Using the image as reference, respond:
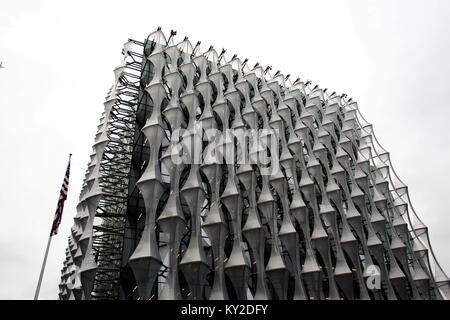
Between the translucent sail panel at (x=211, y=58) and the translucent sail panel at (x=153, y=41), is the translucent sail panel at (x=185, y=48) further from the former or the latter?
the translucent sail panel at (x=211, y=58)

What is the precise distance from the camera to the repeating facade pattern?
85.3 ft

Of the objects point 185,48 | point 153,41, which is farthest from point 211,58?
point 153,41

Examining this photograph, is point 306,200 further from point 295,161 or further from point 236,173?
point 236,173

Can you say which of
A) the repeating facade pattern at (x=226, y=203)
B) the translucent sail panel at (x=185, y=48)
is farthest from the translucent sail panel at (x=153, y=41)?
the translucent sail panel at (x=185, y=48)

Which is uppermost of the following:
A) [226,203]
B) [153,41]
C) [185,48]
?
[185,48]

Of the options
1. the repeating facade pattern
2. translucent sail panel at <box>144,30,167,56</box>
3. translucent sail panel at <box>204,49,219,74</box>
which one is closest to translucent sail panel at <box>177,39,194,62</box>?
the repeating facade pattern

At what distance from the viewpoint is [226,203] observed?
2889cm

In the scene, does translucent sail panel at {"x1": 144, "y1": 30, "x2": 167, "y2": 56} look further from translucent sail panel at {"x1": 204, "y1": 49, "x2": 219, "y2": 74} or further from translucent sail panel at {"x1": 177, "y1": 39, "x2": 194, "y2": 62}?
translucent sail panel at {"x1": 204, "y1": 49, "x2": 219, "y2": 74}

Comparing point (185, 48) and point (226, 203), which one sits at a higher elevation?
point (185, 48)

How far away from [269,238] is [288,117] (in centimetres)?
1440

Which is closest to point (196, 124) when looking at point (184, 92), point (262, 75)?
point (184, 92)

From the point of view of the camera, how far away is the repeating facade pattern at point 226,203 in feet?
85.3

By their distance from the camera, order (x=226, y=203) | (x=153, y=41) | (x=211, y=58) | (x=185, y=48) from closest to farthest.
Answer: (x=226, y=203) < (x=153, y=41) < (x=185, y=48) < (x=211, y=58)

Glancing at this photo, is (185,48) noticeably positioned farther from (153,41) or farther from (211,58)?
(153,41)
